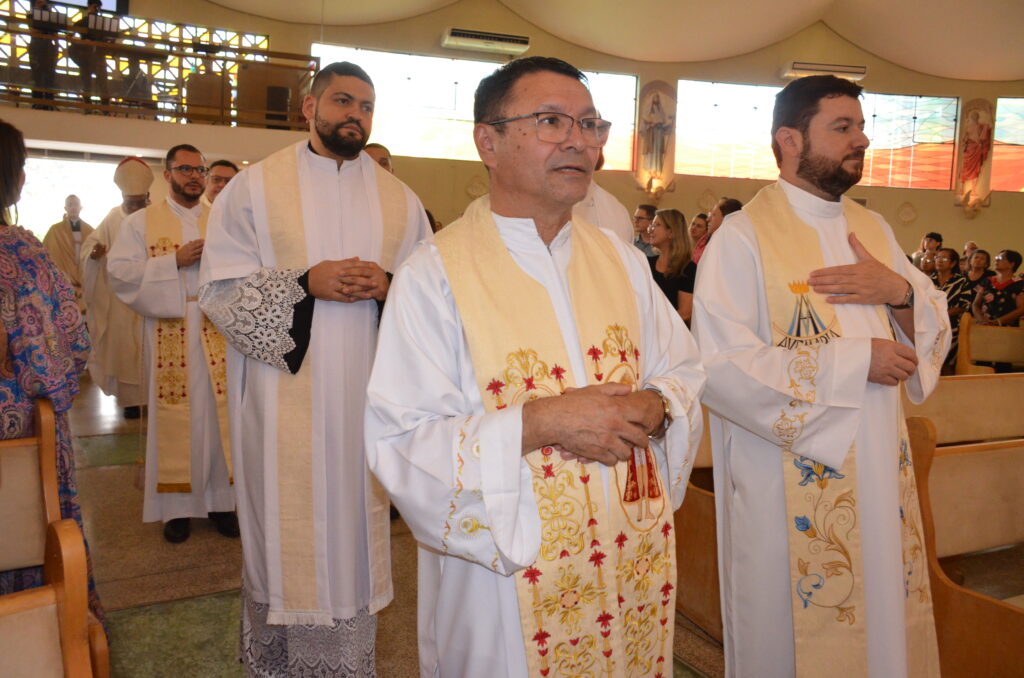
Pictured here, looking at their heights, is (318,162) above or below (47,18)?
below

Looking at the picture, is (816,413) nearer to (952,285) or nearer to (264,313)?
(264,313)

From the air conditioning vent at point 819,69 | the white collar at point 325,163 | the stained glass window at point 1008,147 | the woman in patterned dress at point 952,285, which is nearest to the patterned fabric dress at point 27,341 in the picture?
the white collar at point 325,163

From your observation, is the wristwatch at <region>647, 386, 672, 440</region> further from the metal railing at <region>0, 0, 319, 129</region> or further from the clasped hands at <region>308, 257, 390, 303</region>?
the metal railing at <region>0, 0, 319, 129</region>

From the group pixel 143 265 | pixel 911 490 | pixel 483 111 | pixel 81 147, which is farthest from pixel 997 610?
pixel 81 147

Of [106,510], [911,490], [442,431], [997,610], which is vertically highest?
[442,431]

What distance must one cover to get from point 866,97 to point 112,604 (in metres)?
17.2

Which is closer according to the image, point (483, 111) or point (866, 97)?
point (483, 111)

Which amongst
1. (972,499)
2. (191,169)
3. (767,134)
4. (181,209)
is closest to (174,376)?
(181,209)

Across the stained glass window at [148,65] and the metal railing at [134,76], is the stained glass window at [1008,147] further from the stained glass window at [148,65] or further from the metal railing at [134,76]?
the stained glass window at [148,65]

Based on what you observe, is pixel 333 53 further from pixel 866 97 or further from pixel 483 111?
pixel 483 111

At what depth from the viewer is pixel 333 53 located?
14.1m

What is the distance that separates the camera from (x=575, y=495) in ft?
5.69

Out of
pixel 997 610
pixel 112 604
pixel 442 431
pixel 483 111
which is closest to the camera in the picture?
pixel 442 431

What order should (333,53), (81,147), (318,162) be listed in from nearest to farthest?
1. (318,162)
2. (81,147)
3. (333,53)
